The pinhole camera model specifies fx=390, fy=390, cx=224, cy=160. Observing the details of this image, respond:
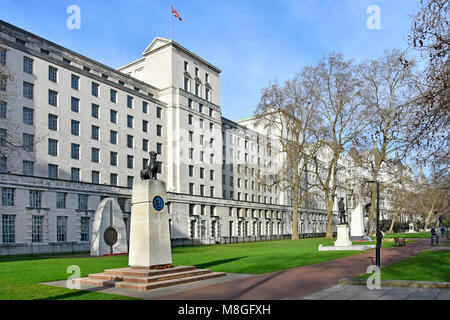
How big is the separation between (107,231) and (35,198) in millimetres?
10806

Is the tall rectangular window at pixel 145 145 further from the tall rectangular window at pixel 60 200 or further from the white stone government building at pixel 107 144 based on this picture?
the tall rectangular window at pixel 60 200

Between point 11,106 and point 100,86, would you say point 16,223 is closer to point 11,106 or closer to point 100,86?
point 11,106

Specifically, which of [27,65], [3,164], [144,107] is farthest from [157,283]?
[144,107]

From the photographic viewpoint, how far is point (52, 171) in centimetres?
4462

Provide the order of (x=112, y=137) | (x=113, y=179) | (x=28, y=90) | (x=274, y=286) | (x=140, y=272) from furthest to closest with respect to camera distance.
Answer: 1. (x=112, y=137)
2. (x=113, y=179)
3. (x=28, y=90)
4. (x=140, y=272)
5. (x=274, y=286)

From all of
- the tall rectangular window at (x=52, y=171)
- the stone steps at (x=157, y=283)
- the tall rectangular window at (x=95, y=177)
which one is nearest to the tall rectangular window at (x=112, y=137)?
the tall rectangular window at (x=95, y=177)

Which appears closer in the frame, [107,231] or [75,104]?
[107,231]

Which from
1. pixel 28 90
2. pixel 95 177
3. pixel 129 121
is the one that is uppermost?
pixel 28 90

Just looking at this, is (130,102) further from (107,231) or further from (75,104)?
(107,231)

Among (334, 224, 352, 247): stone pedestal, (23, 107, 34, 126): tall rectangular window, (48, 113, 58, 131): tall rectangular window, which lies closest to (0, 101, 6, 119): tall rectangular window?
(23, 107, 34, 126): tall rectangular window

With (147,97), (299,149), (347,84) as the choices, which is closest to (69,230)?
(147,97)

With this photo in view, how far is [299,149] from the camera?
174 feet

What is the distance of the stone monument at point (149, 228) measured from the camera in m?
16.2

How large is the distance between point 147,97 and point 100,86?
8.60 metres
